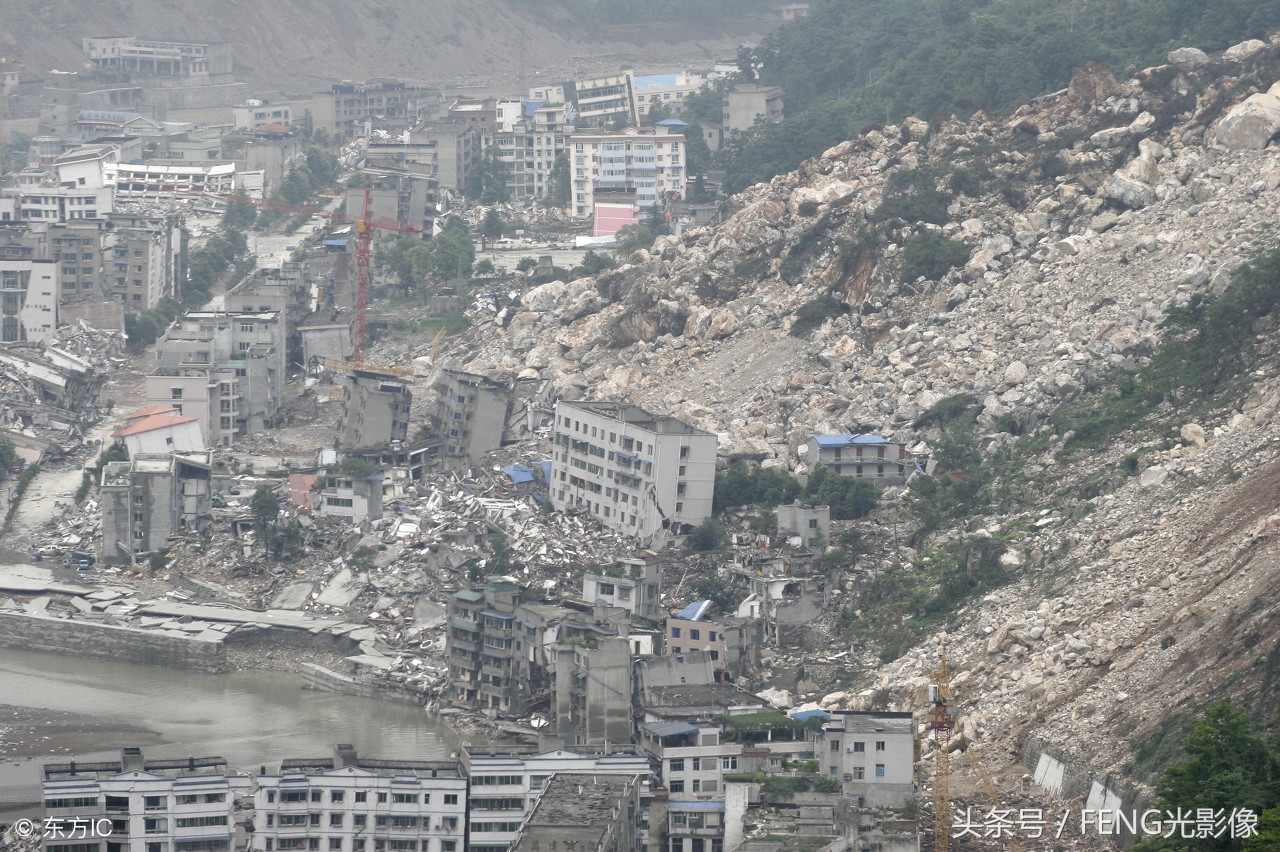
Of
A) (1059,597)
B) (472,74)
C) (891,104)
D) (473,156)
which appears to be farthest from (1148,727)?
(472,74)

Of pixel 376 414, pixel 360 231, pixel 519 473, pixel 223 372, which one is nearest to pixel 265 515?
pixel 519 473

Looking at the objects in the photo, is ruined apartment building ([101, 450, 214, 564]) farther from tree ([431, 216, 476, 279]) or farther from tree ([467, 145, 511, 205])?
tree ([467, 145, 511, 205])

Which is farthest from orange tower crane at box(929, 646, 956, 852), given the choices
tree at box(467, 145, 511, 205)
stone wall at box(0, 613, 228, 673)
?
tree at box(467, 145, 511, 205)

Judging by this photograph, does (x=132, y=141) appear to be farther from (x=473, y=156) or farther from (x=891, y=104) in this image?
(x=891, y=104)

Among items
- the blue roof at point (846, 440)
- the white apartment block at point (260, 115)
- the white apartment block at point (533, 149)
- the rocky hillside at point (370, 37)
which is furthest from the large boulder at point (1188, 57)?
the rocky hillside at point (370, 37)

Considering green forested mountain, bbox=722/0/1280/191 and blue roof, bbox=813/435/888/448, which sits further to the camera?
green forested mountain, bbox=722/0/1280/191

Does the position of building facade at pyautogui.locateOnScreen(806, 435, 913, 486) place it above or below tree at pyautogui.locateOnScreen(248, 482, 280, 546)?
above

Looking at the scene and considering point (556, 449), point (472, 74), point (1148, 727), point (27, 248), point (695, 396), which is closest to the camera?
point (1148, 727)
